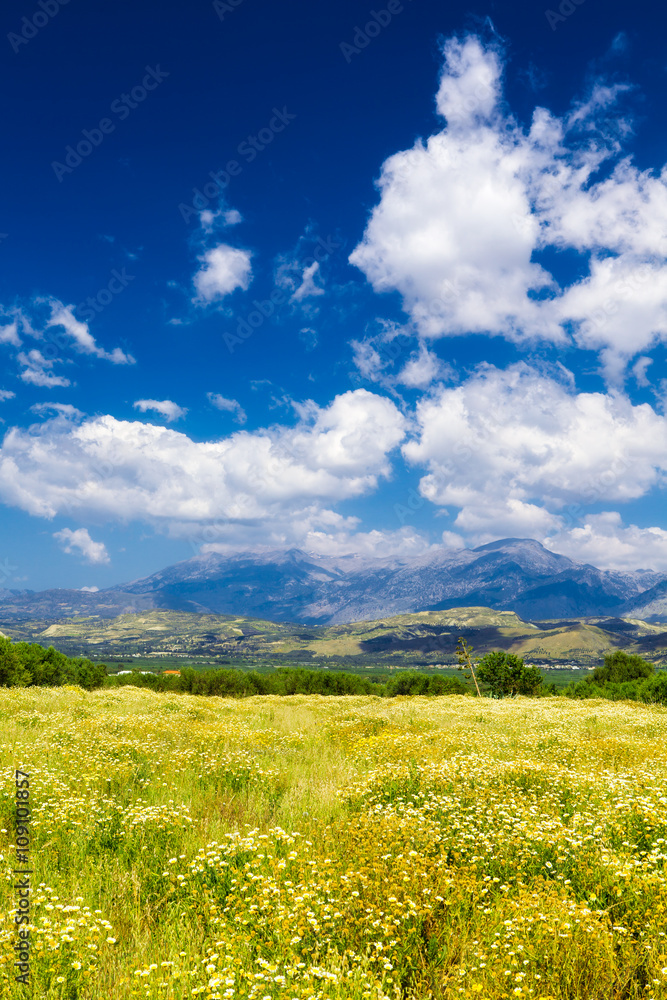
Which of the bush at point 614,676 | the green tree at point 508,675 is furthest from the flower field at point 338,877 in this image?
the green tree at point 508,675

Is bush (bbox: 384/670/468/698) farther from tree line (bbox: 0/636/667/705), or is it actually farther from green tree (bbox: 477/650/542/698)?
green tree (bbox: 477/650/542/698)

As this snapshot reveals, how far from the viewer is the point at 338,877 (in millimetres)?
6242

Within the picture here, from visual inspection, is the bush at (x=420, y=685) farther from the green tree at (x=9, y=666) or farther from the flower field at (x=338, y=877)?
the flower field at (x=338, y=877)

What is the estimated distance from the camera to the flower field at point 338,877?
4.76 metres

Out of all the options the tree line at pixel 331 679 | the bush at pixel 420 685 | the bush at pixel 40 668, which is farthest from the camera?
the bush at pixel 420 685

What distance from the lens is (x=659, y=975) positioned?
4812 millimetres

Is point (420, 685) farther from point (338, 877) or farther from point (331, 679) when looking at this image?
point (338, 877)

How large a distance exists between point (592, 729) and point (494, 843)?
14.5m

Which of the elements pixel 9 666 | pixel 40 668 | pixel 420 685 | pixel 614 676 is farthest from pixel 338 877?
pixel 420 685

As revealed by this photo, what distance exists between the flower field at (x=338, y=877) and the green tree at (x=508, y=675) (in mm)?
79598

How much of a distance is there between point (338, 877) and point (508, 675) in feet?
295

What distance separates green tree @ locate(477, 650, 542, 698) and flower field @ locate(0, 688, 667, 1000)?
79.6 metres

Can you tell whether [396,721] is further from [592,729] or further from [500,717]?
[592,729]

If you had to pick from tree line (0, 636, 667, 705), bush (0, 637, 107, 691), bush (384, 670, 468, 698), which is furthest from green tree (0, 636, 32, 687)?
bush (384, 670, 468, 698)
